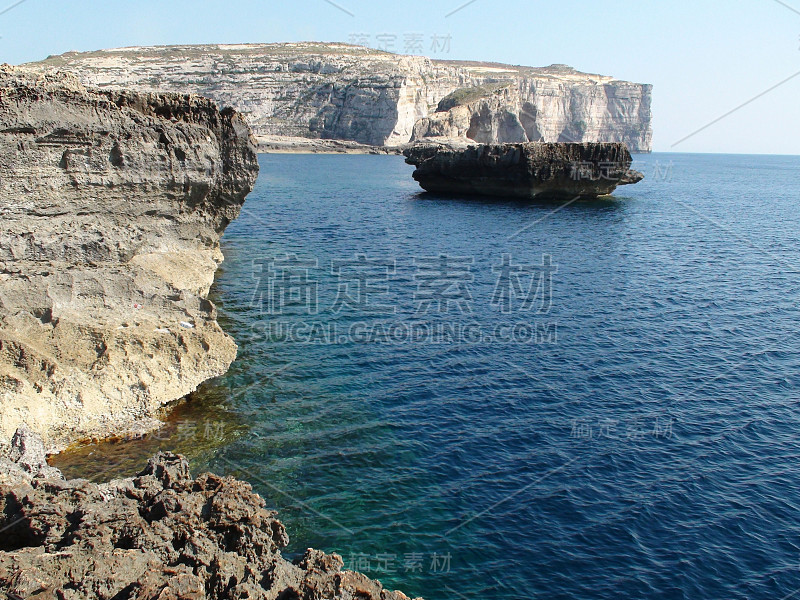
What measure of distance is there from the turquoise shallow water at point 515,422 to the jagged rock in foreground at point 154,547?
3.17m

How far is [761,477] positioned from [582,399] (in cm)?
584

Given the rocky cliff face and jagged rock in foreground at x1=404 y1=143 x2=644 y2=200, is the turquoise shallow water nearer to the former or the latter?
jagged rock in foreground at x1=404 y1=143 x2=644 y2=200

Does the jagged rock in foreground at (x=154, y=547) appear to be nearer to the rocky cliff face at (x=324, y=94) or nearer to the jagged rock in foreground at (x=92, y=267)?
the jagged rock in foreground at (x=92, y=267)

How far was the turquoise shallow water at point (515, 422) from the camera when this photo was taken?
45.2 ft

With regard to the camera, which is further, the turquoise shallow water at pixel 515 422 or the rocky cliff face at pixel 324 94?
the rocky cliff face at pixel 324 94

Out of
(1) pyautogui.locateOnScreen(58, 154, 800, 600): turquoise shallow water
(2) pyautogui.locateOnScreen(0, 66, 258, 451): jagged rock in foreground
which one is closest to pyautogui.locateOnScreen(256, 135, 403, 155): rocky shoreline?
(1) pyautogui.locateOnScreen(58, 154, 800, 600): turquoise shallow water

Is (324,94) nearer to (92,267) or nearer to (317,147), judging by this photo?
(317,147)

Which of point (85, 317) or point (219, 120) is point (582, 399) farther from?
point (219, 120)

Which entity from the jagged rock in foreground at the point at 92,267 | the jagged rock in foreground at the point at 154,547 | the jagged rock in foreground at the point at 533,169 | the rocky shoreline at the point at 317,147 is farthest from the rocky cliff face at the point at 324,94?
the jagged rock in foreground at the point at 154,547

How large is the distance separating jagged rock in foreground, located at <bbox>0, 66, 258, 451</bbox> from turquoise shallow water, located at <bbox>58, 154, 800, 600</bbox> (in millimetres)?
1393

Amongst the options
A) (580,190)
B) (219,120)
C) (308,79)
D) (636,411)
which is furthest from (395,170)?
(636,411)

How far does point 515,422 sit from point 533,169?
58647 millimetres

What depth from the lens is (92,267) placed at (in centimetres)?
1959

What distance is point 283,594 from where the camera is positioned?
9547 mm
